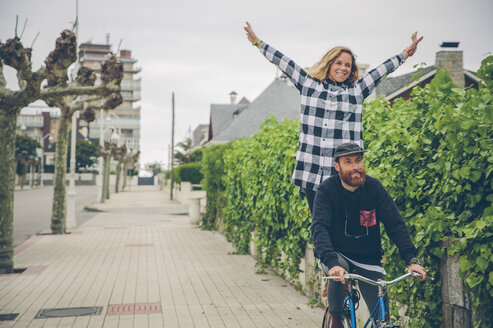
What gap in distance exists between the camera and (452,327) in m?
3.92

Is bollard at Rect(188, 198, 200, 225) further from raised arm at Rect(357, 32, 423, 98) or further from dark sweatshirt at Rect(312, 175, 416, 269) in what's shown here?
dark sweatshirt at Rect(312, 175, 416, 269)

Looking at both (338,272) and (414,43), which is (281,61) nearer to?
Result: (414,43)

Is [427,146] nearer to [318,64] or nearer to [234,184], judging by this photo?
[318,64]

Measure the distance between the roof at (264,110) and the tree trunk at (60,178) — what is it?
28.9 meters

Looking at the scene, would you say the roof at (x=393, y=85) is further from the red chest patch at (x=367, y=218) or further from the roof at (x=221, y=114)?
the red chest patch at (x=367, y=218)

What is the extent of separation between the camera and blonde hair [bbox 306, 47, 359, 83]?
424 centimetres

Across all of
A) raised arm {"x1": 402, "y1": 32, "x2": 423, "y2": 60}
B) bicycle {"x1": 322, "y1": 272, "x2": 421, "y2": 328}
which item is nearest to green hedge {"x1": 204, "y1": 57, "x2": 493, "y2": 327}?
raised arm {"x1": 402, "y1": 32, "x2": 423, "y2": 60}

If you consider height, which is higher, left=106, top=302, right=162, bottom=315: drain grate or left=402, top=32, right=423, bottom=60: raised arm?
left=402, top=32, right=423, bottom=60: raised arm

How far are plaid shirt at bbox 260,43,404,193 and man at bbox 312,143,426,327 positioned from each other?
925 millimetres

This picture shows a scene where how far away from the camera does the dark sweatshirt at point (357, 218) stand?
3.34 meters

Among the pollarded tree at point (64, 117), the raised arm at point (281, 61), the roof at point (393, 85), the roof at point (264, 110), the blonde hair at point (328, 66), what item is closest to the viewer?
the blonde hair at point (328, 66)

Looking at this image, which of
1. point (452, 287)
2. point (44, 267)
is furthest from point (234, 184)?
point (452, 287)

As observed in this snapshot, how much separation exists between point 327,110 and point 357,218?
1310 mm

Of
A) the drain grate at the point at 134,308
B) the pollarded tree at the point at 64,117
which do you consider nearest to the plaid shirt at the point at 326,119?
the drain grate at the point at 134,308
